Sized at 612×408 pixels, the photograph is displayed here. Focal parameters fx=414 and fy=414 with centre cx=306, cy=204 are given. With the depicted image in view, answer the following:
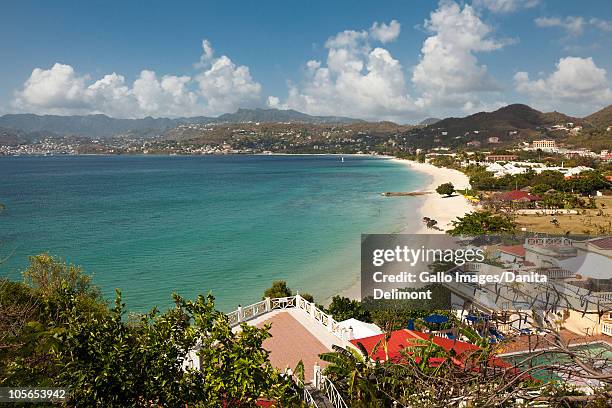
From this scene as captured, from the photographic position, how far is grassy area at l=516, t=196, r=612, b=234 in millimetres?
33406

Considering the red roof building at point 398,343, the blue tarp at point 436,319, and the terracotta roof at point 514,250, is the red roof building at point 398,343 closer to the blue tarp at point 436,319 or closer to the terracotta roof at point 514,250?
the blue tarp at point 436,319

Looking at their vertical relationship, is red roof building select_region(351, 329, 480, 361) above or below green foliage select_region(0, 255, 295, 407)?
below

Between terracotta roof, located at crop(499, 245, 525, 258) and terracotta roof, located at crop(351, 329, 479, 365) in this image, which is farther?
terracotta roof, located at crop(499, 245, 525, 258)

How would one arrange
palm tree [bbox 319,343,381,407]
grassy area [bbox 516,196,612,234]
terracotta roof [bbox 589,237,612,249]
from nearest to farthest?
palm tree [bbox 319,343,381,407] < terracotta roof [bbox 589,237,612,249] < grassy area [bbox 516,196,612,234]

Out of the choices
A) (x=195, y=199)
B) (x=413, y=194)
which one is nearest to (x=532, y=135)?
(x=413, y=194)

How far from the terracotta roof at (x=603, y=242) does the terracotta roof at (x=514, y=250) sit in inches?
128

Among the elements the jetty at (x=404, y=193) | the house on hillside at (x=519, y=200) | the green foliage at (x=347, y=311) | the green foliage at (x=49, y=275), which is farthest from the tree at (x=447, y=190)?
the green foliage at (x=49, y=275)

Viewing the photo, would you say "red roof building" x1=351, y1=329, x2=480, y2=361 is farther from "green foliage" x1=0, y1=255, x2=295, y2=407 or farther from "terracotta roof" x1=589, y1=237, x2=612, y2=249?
"terracotta roof" x1=589, y1=237, x2=612, y2=249

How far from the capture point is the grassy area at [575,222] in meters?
33.4

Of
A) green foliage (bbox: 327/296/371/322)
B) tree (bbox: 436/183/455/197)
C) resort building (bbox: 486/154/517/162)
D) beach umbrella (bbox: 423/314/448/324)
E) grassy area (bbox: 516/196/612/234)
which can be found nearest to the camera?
beach umbrella (bbox: 423/314/448/324)

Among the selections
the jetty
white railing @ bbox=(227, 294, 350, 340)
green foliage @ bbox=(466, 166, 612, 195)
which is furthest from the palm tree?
the jetty

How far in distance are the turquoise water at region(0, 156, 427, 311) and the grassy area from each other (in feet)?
35.7

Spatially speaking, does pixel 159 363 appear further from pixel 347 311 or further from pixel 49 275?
pixel 49 275

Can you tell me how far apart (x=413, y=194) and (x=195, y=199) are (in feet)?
113
